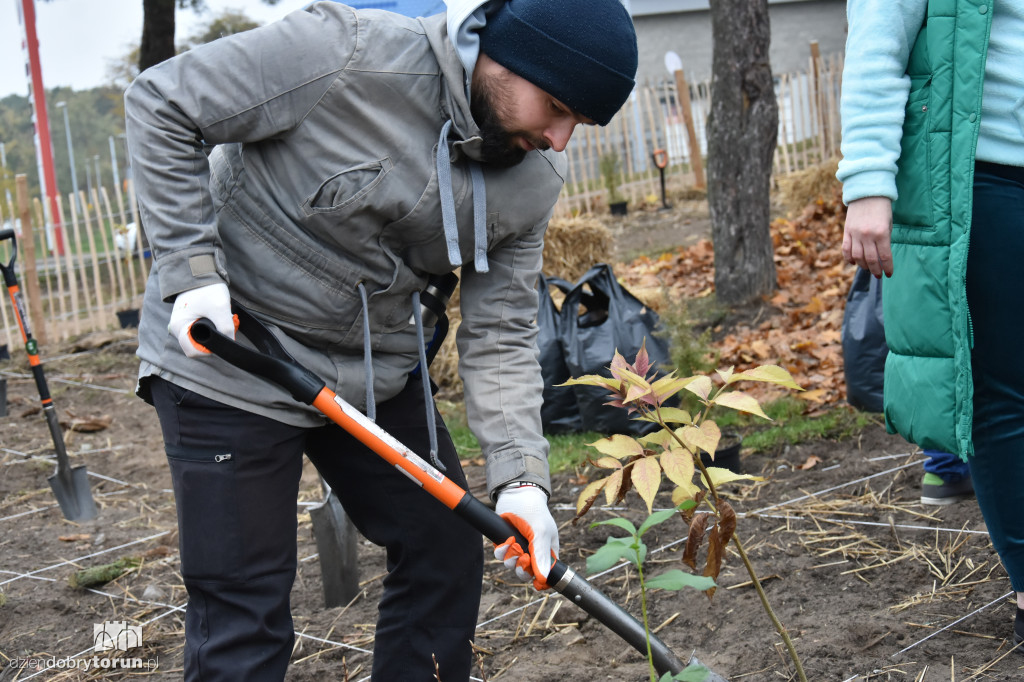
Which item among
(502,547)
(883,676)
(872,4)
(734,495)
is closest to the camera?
(502,547)

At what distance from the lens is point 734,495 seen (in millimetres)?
3225

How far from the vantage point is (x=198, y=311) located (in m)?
1.57

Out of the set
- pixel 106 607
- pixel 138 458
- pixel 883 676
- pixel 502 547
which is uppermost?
pixel 502 547

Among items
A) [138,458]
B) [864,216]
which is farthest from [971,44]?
[138,458]

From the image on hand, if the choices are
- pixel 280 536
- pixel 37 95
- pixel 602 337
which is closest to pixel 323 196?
pixel 280 536

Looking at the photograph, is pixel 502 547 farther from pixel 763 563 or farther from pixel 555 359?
pixel 555 359

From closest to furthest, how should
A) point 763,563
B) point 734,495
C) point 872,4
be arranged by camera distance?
point 872,4, point 763,563, point 734,495

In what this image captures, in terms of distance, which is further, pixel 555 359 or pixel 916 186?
pixel 555 359

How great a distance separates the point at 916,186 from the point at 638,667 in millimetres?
1305

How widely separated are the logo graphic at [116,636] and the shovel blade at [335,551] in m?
0.56

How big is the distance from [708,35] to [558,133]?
22.4m

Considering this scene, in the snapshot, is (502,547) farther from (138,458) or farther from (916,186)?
(138,458)

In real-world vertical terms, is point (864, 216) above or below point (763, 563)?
above

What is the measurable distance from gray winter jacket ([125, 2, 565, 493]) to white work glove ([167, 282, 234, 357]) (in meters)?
0.02
